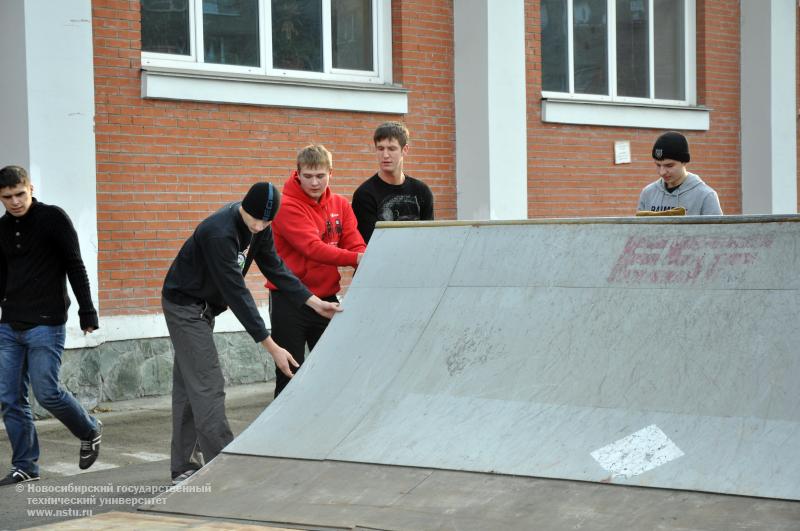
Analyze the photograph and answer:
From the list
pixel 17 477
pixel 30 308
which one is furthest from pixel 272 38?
pixel 17 477

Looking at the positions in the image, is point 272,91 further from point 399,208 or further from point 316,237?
point 316,237

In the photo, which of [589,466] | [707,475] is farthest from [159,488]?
[707,475]

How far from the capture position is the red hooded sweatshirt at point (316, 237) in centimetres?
621

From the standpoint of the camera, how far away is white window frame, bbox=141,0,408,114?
9.28m

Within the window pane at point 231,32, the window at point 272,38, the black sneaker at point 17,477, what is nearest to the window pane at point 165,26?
the window at point 272,38

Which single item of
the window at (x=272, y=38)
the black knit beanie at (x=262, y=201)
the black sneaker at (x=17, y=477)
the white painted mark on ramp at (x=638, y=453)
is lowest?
the black sneaker at (x=17, y=477)

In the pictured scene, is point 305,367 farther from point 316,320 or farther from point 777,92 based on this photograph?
point 777,92

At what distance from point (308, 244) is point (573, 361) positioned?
1.79 meters

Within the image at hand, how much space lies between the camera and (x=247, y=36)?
32.8 ft

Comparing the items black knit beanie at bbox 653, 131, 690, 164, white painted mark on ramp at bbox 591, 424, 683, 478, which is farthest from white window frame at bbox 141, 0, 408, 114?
white painted mark on ramp at bbox 591, 424, 683, 478

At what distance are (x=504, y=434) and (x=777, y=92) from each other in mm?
10518

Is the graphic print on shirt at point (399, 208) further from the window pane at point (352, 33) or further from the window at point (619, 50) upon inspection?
the window at point (619, 50)

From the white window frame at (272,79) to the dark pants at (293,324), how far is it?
3513mm

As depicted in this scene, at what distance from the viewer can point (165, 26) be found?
9430 mm
